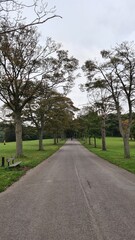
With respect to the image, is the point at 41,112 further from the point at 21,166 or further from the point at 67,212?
the point at 67,212

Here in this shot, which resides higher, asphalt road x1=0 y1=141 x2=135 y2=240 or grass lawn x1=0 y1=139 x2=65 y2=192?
grass lawn x1=0 y1=139 x2=65 y2=192

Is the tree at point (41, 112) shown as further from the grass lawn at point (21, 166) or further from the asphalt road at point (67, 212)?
the asphalt road at point (67, 212)

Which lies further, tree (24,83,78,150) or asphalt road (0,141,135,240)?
tree (24,83,78,150)

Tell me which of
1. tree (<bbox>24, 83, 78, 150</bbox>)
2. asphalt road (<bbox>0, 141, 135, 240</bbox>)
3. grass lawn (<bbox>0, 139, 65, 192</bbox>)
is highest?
tree (<bbox>24, 83, 78, 150</bbox>)

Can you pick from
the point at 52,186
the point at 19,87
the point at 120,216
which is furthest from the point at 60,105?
the point at 120,216

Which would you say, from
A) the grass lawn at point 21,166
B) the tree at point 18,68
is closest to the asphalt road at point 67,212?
the grass lawn at point 21,166

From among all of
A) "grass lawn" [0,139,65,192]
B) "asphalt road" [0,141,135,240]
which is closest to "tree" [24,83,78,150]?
"grass lawn" [0,139,65,192]

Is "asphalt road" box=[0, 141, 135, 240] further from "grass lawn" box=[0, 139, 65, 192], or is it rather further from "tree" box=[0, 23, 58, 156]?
"tree" box=[0, 23, 58, 156]

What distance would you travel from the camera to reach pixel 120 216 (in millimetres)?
7258

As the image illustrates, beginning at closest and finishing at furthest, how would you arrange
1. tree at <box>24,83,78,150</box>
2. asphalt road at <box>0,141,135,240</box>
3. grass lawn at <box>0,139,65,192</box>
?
asphalt road at <box>0,141,135,240</box> < grass lawn at <box>0,139,65,192</box> < tree at <box>24,83,78,150</box>

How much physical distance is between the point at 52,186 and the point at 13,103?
73.2 ft

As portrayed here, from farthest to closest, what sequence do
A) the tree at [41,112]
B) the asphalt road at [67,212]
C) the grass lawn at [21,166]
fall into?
the tree at [41,112]
the grass lawn at [21,166]
the asphalt road at [67,212]

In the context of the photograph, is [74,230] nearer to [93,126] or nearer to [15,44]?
[15,44]

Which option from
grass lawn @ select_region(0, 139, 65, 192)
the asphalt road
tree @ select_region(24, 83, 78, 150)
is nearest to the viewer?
the asphalt road
